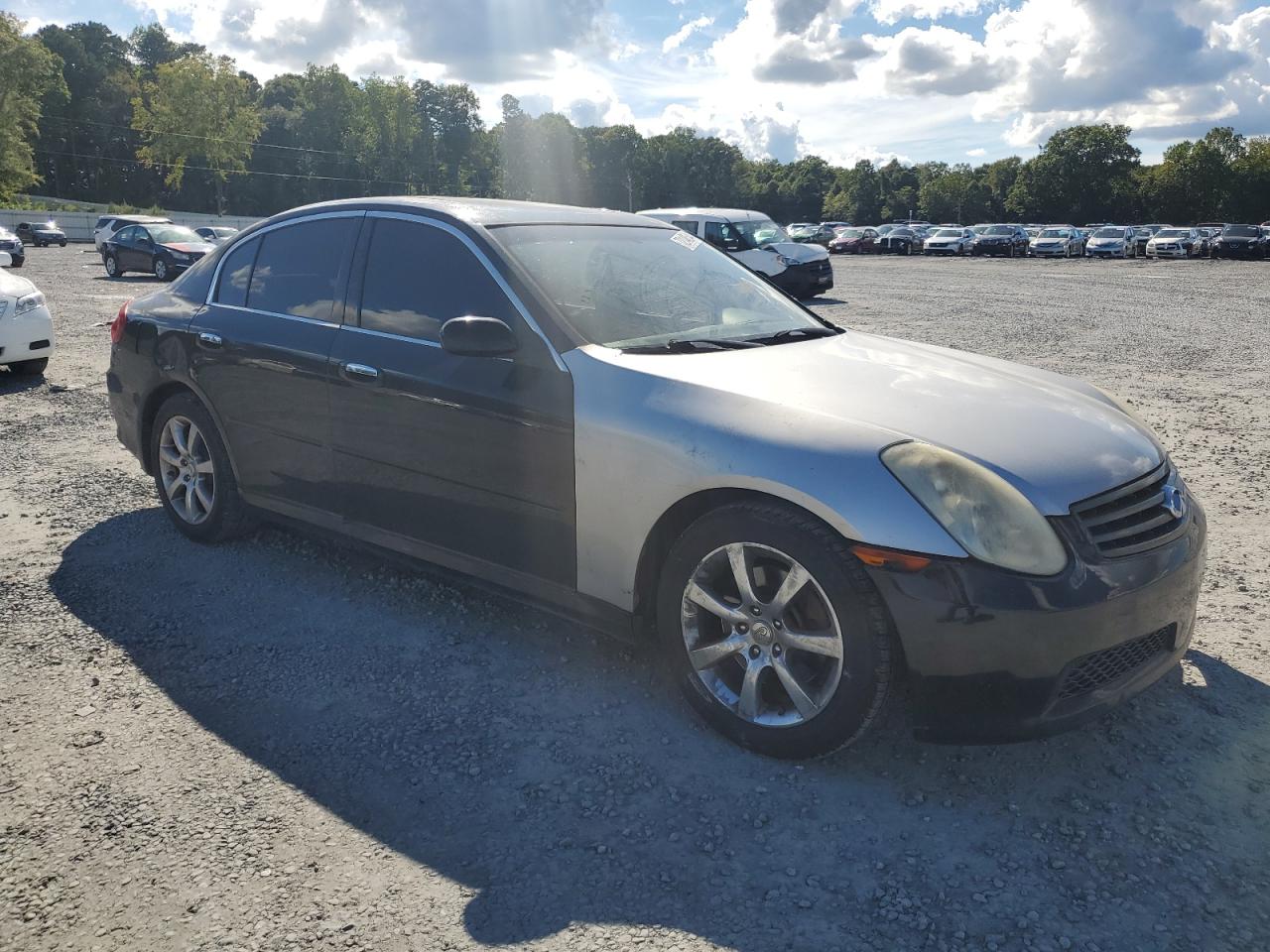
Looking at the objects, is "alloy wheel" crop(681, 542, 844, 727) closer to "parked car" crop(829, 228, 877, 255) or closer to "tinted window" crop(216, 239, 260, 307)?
"tinted window" crop(216, 239, 260, 307)

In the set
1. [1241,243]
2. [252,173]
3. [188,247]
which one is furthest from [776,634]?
[252,173]

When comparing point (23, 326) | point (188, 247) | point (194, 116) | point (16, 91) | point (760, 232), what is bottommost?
point (23, 326)

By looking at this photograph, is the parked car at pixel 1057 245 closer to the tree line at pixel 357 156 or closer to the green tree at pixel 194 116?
the tree line at pixel 357 156

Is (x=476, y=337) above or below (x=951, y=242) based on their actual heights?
above

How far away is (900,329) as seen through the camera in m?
14.8

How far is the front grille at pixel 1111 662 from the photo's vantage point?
111 inches

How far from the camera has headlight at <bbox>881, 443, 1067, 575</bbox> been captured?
2758mm

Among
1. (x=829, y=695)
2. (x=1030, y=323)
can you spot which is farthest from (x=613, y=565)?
(x=1030, y=323)

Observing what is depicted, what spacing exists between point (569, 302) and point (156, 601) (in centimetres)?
228

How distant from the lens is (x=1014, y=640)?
107 inches

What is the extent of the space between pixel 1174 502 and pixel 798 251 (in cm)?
1750

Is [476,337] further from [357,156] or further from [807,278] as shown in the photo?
[357,156]

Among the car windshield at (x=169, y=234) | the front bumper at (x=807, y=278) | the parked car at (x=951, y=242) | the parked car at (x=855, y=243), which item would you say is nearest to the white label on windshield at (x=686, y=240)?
the front bumper at (x=807, y=278)

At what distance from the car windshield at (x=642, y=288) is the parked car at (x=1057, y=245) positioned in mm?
45917
